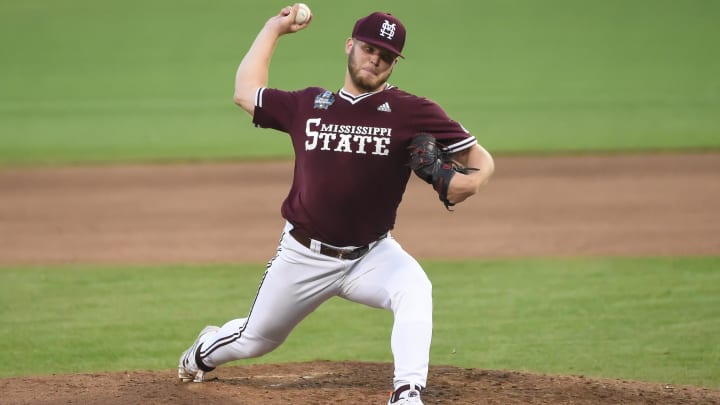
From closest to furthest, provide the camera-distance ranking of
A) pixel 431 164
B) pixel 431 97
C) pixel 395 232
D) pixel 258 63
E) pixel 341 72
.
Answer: pixel 431 164
pixel 258 63
pixel 395 232
pixel 431 97
pixel 341 72

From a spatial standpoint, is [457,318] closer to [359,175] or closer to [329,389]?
[329,389]

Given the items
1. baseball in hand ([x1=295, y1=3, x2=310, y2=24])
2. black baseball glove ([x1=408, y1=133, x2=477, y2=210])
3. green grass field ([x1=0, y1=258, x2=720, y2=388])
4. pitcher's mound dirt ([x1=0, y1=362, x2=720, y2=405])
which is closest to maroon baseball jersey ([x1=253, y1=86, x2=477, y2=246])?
black baseball glove ([x1=408, y1=133, x2=477, y2=210])

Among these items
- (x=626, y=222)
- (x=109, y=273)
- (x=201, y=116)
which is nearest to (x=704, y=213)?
(x=626, y=222)

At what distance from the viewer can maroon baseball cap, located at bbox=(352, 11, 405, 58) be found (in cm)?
537

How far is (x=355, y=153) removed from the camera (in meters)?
5.37

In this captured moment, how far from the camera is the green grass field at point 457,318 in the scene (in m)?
7.39

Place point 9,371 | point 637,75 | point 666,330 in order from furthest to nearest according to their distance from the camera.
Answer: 1. point 637,75
2. point 666,330
3. point 9,371

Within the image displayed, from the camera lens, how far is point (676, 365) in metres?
7.18

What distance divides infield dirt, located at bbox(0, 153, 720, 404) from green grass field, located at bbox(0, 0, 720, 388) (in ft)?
2.12

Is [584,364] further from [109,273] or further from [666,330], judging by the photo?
[109,273]

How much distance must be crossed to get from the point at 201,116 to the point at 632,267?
34.0 feet

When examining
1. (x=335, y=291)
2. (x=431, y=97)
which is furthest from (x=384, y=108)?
(x=431, y=97)

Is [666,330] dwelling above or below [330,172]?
below

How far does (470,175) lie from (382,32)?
0.82m
